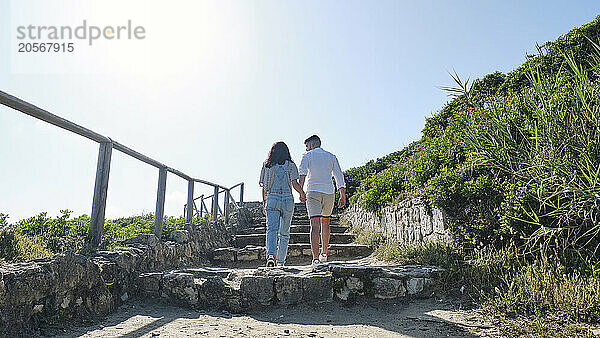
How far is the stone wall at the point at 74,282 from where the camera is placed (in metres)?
2.42

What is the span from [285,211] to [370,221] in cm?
345

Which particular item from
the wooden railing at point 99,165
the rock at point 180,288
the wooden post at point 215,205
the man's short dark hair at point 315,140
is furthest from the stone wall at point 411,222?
the wooden railing at point 99,165

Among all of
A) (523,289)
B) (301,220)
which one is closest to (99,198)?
(523,289)

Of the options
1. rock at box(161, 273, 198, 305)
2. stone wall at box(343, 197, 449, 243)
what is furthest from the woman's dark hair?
stone wall at box(343, 197, 449, 243)

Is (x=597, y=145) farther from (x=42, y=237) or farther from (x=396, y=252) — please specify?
(x=42, y=237)

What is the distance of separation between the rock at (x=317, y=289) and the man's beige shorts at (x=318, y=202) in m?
0.98

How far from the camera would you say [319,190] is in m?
4.61

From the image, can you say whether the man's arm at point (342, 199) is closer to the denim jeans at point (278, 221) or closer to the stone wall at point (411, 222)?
the denim jeans at point (278, 221)

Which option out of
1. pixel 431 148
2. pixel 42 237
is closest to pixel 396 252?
pixel 431 148

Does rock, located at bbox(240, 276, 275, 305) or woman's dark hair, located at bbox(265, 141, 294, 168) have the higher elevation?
woman's dark hair, located at bbox(265, 141, 294, 168)

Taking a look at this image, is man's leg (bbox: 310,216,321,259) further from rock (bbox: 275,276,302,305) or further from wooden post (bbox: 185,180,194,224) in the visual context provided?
wooden post (bbox: 185,180,194,224)

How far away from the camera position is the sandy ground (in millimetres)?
2869

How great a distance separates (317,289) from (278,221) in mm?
1077

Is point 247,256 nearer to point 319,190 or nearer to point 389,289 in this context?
point 319,190
